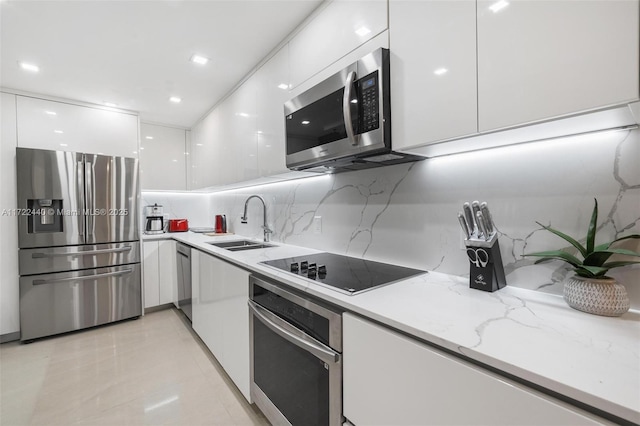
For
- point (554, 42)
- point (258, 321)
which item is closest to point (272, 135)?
point (258, 321)

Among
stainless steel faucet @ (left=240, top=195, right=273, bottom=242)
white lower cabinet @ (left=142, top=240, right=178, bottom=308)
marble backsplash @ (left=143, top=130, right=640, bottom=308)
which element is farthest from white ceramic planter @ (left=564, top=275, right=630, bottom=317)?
white lower cabinet @ (left=142, top=240, right=178, bottom=308)

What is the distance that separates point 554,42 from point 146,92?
10.1 ft

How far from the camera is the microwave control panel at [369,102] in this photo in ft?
3.70

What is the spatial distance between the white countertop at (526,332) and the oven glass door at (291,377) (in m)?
0.32

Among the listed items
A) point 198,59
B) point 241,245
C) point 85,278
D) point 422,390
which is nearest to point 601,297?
point 422,390

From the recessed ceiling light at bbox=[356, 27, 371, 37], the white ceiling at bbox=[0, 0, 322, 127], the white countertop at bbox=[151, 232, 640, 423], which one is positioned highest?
the white ceiling at bbox=[0, 0, 322, 127]

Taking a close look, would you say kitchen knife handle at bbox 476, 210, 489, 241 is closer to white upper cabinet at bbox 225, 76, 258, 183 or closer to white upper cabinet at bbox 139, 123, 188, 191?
white upper cabinet at bbox 225, 76, 258, 183

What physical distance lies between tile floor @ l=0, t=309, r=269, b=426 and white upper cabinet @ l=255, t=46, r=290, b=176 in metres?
1.53

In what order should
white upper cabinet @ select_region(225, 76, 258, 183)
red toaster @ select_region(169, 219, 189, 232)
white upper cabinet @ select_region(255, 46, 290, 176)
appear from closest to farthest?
white upper cabinet @ select_region(255, 46, 290, 176), white upper cabinet @ select_region(225, 76, 258, 183), red toaster @ select_region(169, 219, 189, 232)

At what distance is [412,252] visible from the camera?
138 centimetres

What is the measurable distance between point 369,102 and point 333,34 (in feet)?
1.81

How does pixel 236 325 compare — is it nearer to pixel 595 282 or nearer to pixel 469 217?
pixel 469 217

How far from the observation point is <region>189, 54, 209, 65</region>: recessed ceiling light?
204 cm

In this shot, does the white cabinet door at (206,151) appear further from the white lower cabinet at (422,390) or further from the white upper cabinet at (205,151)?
the white lower cabinet at (422,390)
